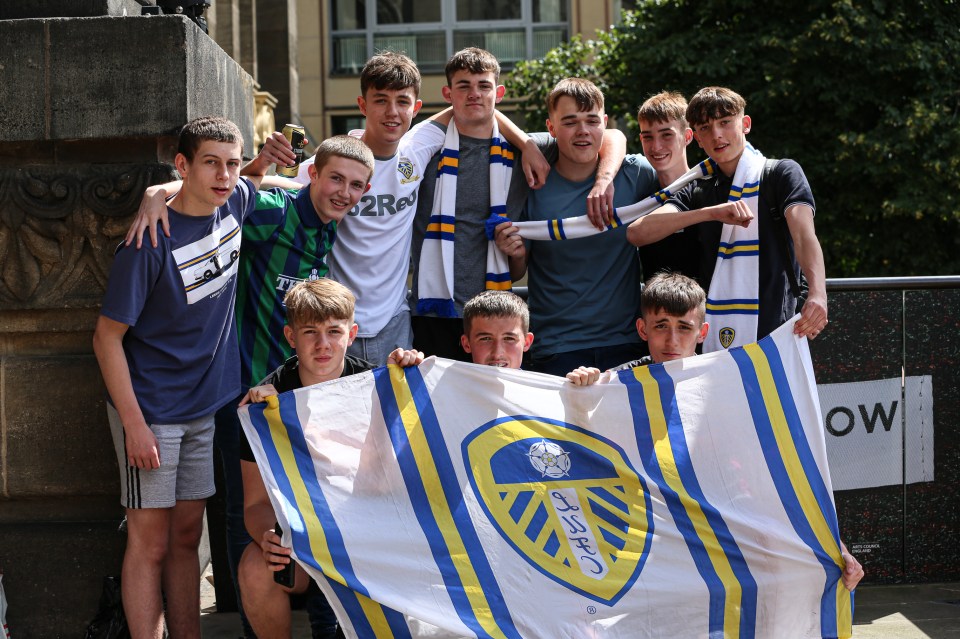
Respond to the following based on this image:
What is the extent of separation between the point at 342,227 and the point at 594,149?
3.92 feet

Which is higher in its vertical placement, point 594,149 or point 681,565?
point 594,149

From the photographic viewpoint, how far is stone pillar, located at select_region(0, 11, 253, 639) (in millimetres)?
4852

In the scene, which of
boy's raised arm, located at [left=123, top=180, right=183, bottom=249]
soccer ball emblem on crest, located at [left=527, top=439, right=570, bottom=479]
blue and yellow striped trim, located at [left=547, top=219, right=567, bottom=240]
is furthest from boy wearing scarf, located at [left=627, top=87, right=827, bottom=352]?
boy's raised arm, located at [left=123, top=180, right=183, bottom=249]

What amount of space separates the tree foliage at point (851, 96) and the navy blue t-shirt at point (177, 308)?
1085cm

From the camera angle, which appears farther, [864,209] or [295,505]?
[864,209]

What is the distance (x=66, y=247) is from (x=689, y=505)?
2.81 m

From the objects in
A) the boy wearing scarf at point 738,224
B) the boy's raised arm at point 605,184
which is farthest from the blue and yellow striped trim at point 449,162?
the boy wearing scarf at point 738,224

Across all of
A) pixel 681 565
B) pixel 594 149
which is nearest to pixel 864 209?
pixel 594 149

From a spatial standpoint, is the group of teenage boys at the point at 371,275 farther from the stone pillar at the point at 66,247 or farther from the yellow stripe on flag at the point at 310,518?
the stone pillar at the point at 66,247

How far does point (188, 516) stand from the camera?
4520 mm

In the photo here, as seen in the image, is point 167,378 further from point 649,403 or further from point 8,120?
point 649,403

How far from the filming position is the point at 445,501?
14.1 feet

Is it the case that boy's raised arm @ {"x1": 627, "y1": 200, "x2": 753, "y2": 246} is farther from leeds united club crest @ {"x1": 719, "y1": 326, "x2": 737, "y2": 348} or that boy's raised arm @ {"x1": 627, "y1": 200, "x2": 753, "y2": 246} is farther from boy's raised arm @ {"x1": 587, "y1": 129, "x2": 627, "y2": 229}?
leeds united club crest @ {"x1": 719, "y1": 326, "x2": 737, "y2": 348}

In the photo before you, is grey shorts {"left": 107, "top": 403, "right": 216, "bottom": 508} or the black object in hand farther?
grey shorts {"left": 107, "top": 403, "right": 216, "bottom": 508}
